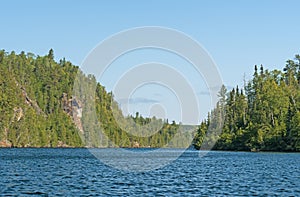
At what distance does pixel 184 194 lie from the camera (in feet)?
136

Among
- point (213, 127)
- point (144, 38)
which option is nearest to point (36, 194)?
point (144, 38)

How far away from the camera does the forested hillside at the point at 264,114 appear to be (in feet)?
449

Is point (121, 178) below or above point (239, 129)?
below

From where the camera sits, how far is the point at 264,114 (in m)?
149

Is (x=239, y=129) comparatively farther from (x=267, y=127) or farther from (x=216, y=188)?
(x=216, y=188)

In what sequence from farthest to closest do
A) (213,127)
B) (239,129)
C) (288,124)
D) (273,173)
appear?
(213,127) → (239,129) → (288,124) → (273,173)

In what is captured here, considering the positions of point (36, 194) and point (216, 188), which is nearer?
point (36, 194)

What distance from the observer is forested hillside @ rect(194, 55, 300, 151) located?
449 feet

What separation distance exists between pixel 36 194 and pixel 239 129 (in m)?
131

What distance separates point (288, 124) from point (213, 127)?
2290 inches

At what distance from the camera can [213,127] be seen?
193 m

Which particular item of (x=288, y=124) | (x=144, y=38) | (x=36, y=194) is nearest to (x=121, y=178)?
(x=36, y=194)

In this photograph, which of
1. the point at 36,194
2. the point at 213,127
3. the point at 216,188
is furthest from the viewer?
the point at 213,127

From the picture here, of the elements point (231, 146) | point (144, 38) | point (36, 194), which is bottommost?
point (36, 194)
